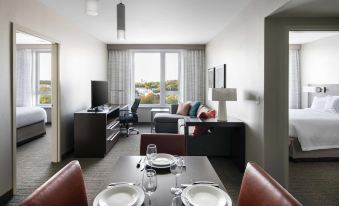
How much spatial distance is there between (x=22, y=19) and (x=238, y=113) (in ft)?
11.4

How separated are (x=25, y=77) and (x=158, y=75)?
427cm

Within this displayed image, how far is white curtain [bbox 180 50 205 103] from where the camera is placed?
22.2ft

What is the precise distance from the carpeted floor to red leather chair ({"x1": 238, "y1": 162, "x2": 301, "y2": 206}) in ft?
4.91

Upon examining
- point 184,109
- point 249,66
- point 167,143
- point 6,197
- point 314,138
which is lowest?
point 6,197

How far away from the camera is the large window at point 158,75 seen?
7.02m

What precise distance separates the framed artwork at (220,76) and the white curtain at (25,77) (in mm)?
5872

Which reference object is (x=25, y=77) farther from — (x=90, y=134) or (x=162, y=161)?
(x=162, y=161)

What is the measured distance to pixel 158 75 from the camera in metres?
7.05

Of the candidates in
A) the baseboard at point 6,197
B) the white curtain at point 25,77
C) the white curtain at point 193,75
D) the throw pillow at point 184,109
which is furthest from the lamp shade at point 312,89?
the white curtain at point 25,77

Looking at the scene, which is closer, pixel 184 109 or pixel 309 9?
pixel 309 9

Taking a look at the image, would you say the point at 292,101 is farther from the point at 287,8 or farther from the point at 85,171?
the point at 85,171

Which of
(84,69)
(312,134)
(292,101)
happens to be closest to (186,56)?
(84,69)

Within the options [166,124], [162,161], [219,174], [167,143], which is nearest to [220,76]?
[166,124]

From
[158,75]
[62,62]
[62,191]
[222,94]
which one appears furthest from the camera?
[158,75]
